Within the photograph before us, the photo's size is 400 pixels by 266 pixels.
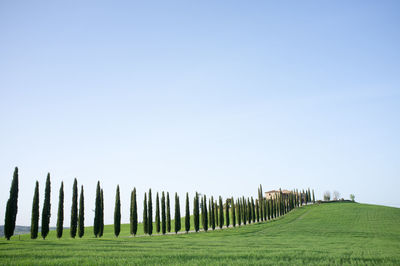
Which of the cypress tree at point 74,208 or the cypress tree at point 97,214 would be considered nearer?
the cypress tree at point 74,208

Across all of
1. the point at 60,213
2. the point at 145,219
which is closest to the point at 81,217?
the point at 60,213

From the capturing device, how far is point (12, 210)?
1427 inches

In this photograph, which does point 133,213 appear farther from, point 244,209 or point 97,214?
point 244,209

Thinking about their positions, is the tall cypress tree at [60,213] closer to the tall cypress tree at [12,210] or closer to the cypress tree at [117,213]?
the tall cypress tree at [12,210]

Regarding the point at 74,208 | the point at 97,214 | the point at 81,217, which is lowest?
the point at 81,217

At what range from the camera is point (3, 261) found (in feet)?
43.2

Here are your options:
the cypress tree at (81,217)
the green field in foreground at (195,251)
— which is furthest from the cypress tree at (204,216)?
the green field in foreground at (195,251)

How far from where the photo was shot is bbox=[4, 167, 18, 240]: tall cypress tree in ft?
116

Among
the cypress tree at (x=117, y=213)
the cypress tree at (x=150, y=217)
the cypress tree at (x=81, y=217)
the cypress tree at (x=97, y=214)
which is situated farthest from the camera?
the cypress tree at (x=150, y=217)

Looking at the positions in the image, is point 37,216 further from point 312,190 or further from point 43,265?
point 312,190

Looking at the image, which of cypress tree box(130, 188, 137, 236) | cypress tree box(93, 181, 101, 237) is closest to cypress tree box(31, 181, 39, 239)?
cypress tree box(93, 181, 101, 237)

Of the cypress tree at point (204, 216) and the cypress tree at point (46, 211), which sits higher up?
the cypress tree at point (46, 211)

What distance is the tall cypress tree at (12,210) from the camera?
116ft

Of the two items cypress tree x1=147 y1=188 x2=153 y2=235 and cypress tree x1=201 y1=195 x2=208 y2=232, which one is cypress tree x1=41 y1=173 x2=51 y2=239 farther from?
cypress tree x1=201 y1=195 x2=208 y2=232
